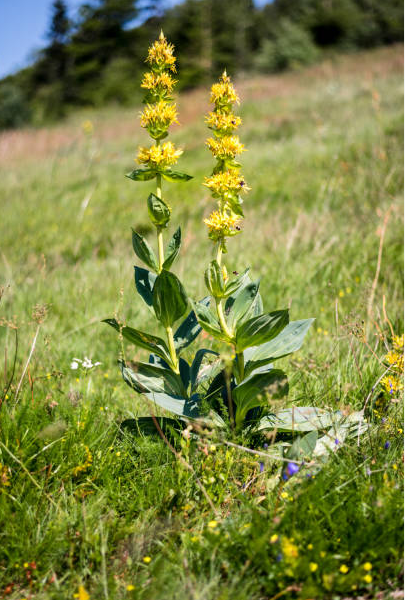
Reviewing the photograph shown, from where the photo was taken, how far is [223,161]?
170 cm

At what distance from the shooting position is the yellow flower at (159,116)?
5.49 ft

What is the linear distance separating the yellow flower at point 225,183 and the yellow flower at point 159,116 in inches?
10.1

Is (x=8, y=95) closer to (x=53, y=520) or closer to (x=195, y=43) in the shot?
(x=195, y=43)

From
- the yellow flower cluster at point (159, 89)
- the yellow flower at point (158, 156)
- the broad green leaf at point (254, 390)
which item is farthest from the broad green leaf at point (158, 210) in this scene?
the broad green leaf at point (254, 390)

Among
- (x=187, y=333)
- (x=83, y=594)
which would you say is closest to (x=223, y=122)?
(x=187, y=333)

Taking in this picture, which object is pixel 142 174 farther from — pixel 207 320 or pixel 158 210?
pixel 207 320

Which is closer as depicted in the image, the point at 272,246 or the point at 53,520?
the point at 53,520

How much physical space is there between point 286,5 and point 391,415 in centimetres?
5783

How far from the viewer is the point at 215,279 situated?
1705 millimetres

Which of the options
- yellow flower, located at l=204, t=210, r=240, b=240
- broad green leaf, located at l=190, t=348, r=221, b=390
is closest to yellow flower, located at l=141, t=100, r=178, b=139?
yellow flower, located at l=204, t=210, r=240, b=240

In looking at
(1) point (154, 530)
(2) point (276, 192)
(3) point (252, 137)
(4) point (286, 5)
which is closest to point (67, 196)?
(2) point (276, 192)

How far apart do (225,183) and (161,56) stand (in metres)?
0.52

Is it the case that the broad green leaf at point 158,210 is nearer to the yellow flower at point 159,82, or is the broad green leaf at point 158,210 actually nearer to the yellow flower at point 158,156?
the yellow flower at point 158,156

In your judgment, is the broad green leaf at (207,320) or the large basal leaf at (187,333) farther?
the large basal leaf at (187,333)
